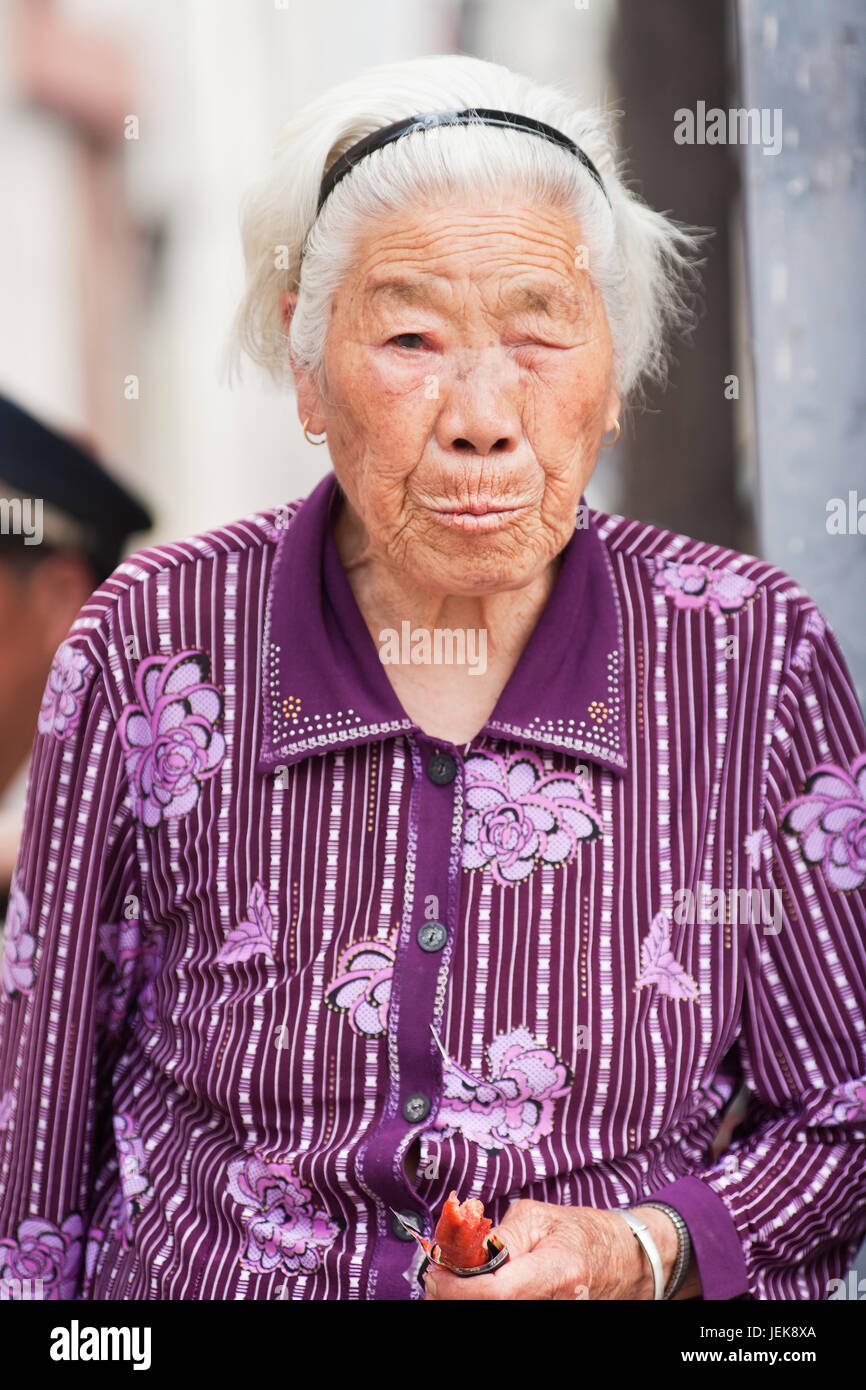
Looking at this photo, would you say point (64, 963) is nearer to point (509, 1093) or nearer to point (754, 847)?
point (509, 1093)

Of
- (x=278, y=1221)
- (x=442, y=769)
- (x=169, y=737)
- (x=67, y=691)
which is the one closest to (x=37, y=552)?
(x=67, y=691)

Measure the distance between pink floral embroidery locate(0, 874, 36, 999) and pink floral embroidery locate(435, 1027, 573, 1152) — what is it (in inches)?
25.6

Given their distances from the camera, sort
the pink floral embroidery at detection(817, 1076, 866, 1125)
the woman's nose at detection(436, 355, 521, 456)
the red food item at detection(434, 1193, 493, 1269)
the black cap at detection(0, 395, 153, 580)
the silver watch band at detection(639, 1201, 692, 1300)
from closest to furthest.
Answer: the red food item at detection(434, 1193, 493, 1269)
the woman's nose at detection(436, 355, 521, 456)
the silver watch band at detection(639, 1201, 692, 1300)
the pink floral embroidery at detection(817, 1076, 866, 1125)
the black cap at detection(0, 395, 153, 580)

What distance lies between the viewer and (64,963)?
209 centimetres

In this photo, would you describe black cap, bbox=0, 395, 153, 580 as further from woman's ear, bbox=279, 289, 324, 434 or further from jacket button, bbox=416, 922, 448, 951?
jacket button, bbox=416, 922, 448, 951

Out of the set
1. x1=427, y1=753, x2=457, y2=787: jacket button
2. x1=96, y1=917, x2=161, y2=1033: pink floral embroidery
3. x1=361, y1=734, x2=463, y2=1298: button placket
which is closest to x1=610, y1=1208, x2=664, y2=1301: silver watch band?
x1=361, y1=734, x2=463, y2=1298: button placket

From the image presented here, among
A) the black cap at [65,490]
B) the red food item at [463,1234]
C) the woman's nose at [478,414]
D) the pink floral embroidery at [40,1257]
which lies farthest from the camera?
the black cap at [65,490]

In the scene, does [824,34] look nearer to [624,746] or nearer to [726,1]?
[726,1]

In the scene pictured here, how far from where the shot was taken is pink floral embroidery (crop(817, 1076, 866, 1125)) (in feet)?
6.60

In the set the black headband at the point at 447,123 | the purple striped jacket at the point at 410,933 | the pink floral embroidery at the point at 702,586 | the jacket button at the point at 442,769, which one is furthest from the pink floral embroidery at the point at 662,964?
the black headband at the point at 447,123

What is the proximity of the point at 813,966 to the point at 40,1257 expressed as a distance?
3.88 ft

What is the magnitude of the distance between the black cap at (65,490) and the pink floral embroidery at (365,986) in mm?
1192

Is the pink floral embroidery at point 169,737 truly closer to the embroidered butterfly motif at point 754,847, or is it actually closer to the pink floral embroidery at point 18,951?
the pink floral embroidery at point 18,951

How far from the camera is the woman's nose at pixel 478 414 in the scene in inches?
71.2
